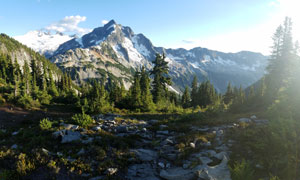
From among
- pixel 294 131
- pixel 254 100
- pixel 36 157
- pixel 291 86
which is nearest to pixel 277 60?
pixel 254 100

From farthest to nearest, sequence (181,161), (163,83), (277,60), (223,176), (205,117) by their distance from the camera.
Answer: (163,83), (277,60), (205,117), (181,161), (223,176)

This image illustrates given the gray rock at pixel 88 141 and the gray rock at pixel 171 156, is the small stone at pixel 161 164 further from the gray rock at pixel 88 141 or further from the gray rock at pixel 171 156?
the gray rock at pixel 88 141

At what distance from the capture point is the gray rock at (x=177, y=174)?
17.3 ft

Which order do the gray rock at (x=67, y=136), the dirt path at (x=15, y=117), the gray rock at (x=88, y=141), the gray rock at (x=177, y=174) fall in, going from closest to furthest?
the gray rock at (x=177, y=174), the gray rock at (x=88, y=141), the gray rock at (x=67, y=136), the dirt path at (x=15, y=117)

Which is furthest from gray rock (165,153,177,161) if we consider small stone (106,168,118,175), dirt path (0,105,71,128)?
dirt path (0,105,71,128)

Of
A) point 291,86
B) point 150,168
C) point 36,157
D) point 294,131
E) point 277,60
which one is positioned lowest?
point 150,168

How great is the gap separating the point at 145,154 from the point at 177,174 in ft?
7.29

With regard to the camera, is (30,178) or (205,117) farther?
(205,117)

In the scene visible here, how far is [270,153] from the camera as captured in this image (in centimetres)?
600

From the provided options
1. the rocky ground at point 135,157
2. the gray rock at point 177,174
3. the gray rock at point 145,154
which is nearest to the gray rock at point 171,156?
the rocky ground at point 135,157

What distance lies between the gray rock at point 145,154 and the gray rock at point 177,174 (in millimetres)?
1258

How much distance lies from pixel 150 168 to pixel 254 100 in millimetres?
27867

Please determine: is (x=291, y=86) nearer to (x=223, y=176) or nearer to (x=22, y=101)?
(x=223, y=176)

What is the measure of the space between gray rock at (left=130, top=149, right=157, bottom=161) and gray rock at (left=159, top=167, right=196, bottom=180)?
1258 millimetres
